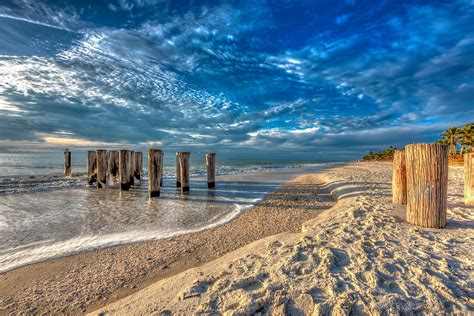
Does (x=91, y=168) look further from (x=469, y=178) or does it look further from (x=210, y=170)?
(x=469, y=178)

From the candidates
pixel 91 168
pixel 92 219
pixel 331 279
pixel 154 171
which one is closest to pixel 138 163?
pixel 91 168

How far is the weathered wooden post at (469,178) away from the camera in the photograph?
18.4 ft

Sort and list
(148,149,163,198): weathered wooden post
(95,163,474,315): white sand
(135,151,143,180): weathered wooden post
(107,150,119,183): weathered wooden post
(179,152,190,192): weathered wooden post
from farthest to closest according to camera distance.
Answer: (135,151,143,180): weathered wooden post
(107,150,119,183): weathered wooden post
(179,152,190,192): weathered wooden post
(148,149,163,198): weathered wooden post
(95,163,474,315): white sand

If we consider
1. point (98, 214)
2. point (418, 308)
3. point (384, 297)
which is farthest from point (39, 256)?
point (418, 308)

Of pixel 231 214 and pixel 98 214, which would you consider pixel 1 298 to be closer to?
pixel 98 214

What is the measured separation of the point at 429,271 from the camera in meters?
2.59

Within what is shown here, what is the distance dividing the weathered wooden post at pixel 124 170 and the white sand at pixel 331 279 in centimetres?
992

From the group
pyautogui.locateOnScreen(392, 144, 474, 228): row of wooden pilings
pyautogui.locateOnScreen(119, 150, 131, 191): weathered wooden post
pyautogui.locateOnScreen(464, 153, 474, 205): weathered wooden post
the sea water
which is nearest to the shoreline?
the sea water

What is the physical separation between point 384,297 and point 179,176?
34.2ft

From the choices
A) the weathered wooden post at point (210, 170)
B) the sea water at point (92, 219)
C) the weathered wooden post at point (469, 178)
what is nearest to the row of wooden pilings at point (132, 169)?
the weathered wooden post at point (210, 170)

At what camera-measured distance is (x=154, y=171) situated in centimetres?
972

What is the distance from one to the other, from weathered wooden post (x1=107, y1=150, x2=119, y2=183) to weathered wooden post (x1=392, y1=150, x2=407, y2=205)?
14.1 meters

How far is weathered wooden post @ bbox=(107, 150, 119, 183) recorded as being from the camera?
13.1 meters

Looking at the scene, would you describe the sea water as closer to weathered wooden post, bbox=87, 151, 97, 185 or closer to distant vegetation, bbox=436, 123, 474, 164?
weathered wooden post, bbox=87, 151, 97, 185
